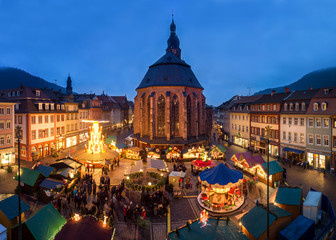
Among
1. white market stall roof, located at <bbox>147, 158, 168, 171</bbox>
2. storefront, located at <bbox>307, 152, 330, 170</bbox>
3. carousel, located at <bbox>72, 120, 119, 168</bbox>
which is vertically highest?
carousel, located at <bbox>72, 120, 119, 168</bbox>

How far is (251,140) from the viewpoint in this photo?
3966cm

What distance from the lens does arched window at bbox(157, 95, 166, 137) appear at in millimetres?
37438

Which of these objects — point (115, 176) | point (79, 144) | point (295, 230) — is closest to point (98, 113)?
point (79, 144)

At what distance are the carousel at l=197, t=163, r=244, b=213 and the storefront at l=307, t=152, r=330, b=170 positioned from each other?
1613 centimetres

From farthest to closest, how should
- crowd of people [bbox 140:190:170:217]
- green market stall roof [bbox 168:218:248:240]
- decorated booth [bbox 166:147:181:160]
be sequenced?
decorated booth [bbox 166:147:181:160]
crowd of people [bbox 140:190:170:217]
green market stall roof [bbox 168:218:248:240]

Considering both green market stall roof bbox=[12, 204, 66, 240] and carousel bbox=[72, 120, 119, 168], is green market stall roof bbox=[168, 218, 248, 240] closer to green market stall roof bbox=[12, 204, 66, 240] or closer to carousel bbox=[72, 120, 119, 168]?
green market stall roof bbox=[12, 204, 66, 240]

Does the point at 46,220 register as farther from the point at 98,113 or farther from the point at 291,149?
the point at 98,113

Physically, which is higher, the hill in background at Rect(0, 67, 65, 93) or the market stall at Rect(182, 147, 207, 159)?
the hill in background at Rect(0, 67, 65, 93)

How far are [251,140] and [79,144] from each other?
3692 cm

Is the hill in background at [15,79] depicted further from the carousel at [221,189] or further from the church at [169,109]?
the carousel at [221,189]

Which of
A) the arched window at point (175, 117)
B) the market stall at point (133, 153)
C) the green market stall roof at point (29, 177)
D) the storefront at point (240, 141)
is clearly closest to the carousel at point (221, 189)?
the green market stall roof at point (29, 177)

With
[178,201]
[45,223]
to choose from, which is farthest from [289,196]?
[45,223]

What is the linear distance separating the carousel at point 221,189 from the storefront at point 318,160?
16.1 meters

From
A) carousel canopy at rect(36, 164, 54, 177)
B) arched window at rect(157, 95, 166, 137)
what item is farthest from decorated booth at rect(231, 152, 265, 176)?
carousel canopy at rect(36, 164, 54, 177)
